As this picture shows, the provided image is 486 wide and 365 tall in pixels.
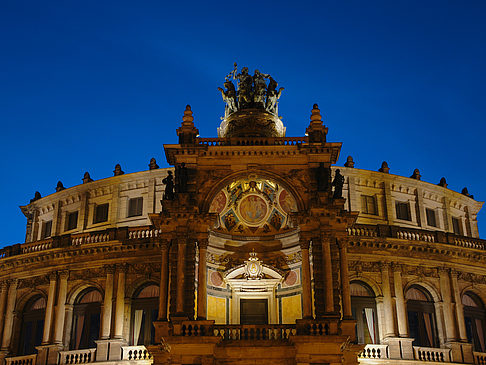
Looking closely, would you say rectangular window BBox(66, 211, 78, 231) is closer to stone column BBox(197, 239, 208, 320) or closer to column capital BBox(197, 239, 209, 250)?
column capital BBox(197, 239, 209, 250)

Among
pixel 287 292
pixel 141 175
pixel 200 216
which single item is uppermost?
pixel 141 175

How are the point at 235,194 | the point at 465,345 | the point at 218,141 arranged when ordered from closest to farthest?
the point at 218,141, the point at 235,194, the point at 465,345

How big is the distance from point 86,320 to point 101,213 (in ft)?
35.2

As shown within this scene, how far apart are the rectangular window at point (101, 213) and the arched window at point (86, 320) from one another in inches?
339

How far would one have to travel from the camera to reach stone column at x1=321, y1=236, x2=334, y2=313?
1219 inches

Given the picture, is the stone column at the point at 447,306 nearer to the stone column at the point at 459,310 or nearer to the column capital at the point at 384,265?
the stone column at the point at 459,310

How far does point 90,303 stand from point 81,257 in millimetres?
3016

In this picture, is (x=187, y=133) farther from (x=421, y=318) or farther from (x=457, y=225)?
(x=457, y=225)

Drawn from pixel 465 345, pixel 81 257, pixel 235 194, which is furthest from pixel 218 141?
pixel 465 345

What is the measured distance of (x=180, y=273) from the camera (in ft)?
104

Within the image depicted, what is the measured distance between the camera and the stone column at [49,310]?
40.8 metres

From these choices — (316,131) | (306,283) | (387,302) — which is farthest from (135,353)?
(316,131)

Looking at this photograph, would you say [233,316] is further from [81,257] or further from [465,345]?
[465,345]

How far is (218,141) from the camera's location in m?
35.3
